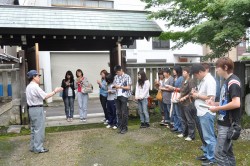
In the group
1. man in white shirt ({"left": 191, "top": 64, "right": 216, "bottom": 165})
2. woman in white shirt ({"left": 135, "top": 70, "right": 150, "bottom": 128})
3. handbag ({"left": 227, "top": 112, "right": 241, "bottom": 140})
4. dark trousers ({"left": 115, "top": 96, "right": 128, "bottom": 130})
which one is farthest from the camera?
woman in white shirt ({"left": 135, "top": 70, "right": 150, "bottom": 128})

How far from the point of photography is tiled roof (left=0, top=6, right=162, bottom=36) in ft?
26.2

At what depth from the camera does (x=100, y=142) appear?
668 centimetres

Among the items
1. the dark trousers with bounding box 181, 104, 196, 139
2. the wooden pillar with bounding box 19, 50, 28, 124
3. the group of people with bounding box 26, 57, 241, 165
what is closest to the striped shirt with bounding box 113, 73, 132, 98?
the group of people with bounding box 26, 57, 241, 165

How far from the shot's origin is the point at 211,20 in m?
8.04

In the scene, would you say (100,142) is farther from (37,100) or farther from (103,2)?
(103,2)

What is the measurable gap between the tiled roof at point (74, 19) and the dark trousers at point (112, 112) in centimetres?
245

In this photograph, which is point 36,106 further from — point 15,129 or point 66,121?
point 66,121

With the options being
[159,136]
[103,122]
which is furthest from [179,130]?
[103,122]

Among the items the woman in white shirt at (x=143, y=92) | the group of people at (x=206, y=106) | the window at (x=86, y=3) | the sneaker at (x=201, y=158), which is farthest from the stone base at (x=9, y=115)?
the window at (x=86, y=3)

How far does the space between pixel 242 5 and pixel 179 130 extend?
372 cm

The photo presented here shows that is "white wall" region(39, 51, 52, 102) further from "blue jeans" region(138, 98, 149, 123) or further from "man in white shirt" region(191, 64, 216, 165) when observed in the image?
"man in white shirt" region(191, 64, 216, 165)

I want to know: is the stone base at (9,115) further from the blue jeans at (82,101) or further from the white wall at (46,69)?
the white wall at (46,69)

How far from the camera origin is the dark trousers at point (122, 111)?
736 cm

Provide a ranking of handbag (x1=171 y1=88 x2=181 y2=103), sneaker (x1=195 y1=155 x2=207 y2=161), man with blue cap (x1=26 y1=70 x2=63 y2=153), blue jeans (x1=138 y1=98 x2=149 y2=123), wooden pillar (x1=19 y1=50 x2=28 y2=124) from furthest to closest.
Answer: wooden pillar (x1=19 y1=50 x2=28 y2=124) < blue jeans (x1=138 y1=98 x2=149 y2=123) < handbag (x1=171 y1=88 x2=181 y2=103) < man with blue cap (x1=26 y1=70 x2=63 y2=153) < sneaker (x1=195 y1=155 x2=207 y2=161)
